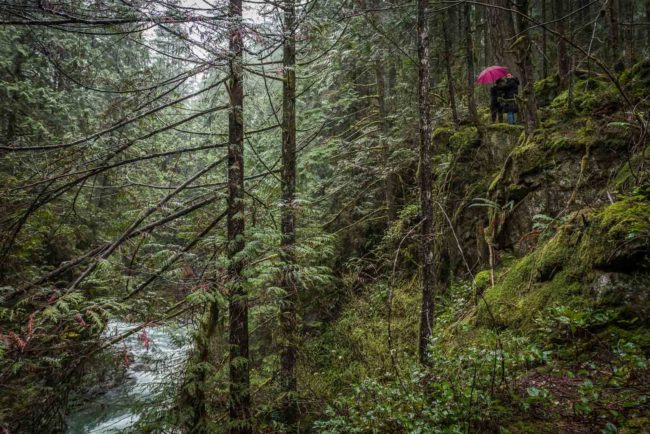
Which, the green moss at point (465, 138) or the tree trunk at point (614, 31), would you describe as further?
the green moss at point (465, 138)

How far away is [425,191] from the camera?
4723mm

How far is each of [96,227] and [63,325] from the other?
32.6 feet

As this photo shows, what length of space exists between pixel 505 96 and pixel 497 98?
26cm

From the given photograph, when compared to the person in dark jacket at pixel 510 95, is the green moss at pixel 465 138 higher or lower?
lower

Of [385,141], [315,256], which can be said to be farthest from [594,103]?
[315,256]

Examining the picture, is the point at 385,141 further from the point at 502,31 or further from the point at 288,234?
the point at 288,234

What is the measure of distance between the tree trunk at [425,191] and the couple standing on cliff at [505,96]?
496 cm

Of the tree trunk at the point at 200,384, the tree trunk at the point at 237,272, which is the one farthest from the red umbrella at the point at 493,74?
the tree trunk at the point at 200,384

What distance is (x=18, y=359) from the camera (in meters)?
3.59

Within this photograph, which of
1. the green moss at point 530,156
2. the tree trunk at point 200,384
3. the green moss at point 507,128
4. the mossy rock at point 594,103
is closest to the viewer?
the tree trunk at point 200,384

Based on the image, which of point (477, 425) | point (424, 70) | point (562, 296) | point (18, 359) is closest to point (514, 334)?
point (562, 296)

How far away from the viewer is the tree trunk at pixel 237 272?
200 inches

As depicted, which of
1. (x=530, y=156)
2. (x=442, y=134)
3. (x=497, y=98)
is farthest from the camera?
(x=442, y=134)

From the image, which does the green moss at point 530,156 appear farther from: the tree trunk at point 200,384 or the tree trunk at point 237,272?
the tree trunk at point 200,384
